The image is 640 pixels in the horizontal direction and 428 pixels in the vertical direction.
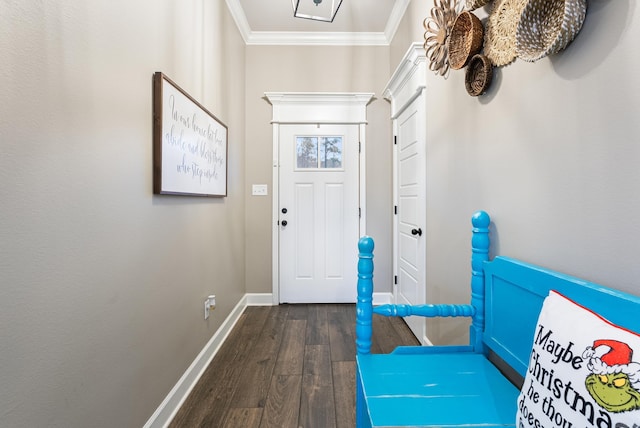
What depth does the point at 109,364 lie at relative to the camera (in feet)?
3.47

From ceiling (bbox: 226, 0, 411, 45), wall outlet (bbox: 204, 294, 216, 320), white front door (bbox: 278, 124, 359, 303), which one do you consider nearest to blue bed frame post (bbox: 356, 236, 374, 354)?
wall outlet (bbox: 204, 294, 216, 320)

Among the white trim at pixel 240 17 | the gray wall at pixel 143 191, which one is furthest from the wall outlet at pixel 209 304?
the white trim at pixel 240 17

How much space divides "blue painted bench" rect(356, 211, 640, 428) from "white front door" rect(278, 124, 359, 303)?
188cm

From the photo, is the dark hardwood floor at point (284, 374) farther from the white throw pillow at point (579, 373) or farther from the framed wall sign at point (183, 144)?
the framed wall sign at point (183, 144)

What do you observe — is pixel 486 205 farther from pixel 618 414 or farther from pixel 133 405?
pixel 133 405

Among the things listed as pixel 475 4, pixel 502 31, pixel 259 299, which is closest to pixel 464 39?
pixel 475 4

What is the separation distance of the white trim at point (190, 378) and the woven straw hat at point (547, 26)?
2053mm

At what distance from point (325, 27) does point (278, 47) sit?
0.52 m

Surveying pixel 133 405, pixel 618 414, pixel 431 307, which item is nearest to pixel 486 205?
pixel 431 307

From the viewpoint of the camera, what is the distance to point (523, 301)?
97 cm

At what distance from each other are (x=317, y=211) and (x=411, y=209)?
41.4 inches

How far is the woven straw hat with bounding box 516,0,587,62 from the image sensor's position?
777mm

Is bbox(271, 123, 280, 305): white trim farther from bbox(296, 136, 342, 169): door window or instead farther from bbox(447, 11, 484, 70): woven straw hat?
bbox(447, 11, 484, 70): woven straw hat

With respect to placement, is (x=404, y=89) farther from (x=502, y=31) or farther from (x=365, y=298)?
(x=365, y=298)
